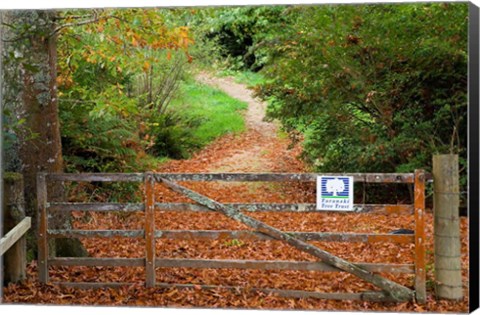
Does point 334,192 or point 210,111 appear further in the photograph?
point 210,111

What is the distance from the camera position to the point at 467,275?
5.05 m

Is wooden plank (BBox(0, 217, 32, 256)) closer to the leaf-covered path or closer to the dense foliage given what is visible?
the leaf-covered path

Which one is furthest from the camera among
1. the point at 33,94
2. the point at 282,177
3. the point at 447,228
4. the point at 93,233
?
the point at 33,94

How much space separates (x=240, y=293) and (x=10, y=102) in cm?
226

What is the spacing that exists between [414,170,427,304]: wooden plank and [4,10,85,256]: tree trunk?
2700 millimetres

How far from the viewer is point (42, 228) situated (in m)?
5.53

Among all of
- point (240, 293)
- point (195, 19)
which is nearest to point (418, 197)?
point (240, 293)

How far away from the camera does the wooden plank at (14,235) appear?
5.30m

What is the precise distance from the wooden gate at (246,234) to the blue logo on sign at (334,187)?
0.32ft

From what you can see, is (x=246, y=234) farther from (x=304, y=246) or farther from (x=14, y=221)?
(x=14, y=221)

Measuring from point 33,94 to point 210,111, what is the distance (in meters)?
1.36

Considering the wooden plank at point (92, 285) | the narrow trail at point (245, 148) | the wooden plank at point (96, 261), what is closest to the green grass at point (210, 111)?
the narrow trail at point (245, 148)

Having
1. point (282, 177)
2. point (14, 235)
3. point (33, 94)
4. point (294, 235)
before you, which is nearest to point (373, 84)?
point (282, 177)

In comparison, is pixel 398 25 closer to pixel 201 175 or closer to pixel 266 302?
pixel 201 175
